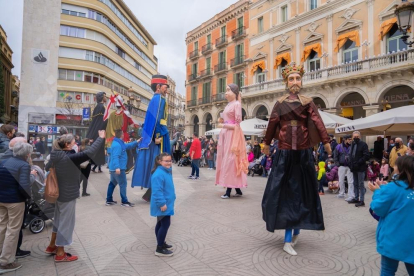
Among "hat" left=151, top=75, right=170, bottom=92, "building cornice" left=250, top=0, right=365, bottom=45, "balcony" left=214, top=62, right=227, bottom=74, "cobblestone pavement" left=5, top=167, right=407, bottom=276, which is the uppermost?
"building cornice" left=250, top=0, right=365, bottom=45

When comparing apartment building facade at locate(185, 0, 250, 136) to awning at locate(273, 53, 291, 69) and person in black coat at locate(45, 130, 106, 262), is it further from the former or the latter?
person in black coat at locate(45, 130, 106, 262)

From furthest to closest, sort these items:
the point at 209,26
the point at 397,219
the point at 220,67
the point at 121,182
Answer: the point at 220,67, the point at 209,26, the point at 121,182, the point at 397,219

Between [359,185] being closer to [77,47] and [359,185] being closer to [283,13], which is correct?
[77,47]

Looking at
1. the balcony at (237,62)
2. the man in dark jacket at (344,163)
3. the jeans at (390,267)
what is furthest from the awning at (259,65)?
the jeans at (390,267)

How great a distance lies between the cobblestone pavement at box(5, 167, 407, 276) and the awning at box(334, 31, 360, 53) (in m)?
14.4

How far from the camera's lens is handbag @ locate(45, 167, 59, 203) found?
310 centimetres

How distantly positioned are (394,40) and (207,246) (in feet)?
56.0

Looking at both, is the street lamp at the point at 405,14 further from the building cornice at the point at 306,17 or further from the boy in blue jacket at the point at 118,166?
the building cornice at the point at 306,17

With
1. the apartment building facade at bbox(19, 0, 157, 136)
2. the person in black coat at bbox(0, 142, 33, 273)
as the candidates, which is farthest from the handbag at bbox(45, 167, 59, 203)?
the apartment building facade at bbox(19, 0, 157, 136)

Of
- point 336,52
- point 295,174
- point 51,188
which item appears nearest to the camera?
point 51,188

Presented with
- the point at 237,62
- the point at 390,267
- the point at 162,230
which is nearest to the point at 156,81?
the point at 162,230

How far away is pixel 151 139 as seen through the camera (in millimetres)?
5523

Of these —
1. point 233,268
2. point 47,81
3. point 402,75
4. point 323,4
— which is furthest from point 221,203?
point 323,4

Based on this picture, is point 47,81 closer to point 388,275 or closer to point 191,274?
point 191,274
